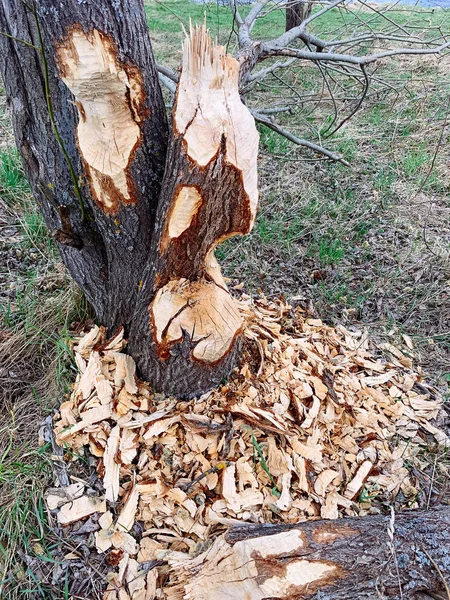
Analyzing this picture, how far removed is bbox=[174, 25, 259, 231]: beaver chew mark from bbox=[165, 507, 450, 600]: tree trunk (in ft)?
3.70

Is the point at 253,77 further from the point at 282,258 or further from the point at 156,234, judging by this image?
the point at 282,258

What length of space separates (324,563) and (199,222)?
3.59 ft

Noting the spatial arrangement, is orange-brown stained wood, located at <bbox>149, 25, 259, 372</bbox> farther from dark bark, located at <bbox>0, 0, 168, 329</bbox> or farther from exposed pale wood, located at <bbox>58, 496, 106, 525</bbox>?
exposed pale wood, located at <bbox>58, 496, 106, 525</bbox>

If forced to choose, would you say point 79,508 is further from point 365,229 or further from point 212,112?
point 365,229

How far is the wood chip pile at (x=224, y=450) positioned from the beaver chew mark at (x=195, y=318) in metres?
0.24

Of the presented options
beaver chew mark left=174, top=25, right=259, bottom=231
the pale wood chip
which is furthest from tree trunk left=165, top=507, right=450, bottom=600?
beaver chew mark left=174, top=25, right=259, bottom=231

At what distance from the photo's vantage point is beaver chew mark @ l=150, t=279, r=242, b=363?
5.16 feet

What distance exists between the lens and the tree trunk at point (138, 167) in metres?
1.18

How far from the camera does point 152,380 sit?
176 centimetres

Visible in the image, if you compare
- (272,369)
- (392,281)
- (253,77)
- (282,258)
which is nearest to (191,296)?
(272,369)

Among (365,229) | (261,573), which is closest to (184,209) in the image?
(261,573)

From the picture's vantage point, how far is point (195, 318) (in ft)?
5.22

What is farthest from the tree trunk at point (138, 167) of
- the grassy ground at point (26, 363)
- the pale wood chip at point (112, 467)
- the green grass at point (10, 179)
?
the green grass at point (10, 179)

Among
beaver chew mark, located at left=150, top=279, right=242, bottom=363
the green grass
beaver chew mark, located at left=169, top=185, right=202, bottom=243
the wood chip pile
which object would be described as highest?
beaver chew mark, located at left=169, top=185, right=202, bottom=243
